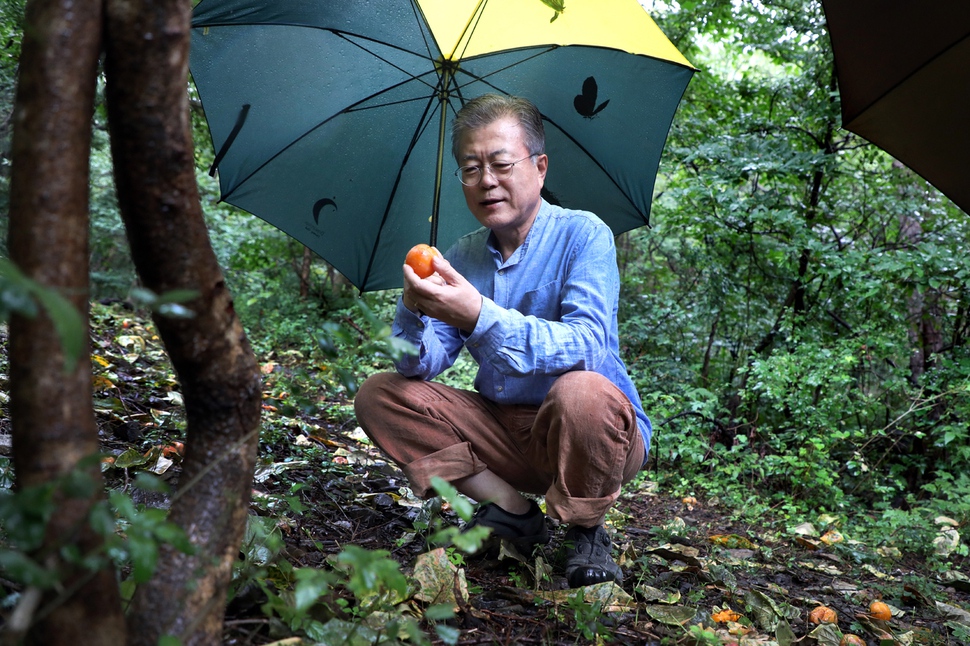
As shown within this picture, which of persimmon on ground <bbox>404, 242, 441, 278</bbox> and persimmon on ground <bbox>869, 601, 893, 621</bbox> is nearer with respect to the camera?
persimmon on ground <bbox>404, 242, 441, 278</bbox>

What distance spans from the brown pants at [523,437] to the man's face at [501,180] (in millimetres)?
592

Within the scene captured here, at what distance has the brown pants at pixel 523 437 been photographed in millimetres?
2260

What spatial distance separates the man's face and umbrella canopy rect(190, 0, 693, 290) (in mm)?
167

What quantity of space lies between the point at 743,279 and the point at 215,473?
17.1ft

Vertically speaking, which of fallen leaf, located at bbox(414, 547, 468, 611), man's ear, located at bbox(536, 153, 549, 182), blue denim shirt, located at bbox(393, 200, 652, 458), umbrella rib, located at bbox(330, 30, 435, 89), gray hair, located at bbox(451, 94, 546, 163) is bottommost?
fallen leaf, located at bbox(414, 547, 468, 611)

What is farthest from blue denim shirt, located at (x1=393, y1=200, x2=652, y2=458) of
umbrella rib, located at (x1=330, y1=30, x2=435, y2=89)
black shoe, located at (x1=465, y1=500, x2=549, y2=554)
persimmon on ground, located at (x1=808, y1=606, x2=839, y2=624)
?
persimmon on ground, located at (x1=808, y1=606, x2=839, y2=624)

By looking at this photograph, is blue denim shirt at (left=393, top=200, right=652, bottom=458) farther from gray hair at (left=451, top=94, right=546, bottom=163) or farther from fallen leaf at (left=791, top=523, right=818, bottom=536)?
fallen leaf at (left=791, top=523, right=818, bottom=536)

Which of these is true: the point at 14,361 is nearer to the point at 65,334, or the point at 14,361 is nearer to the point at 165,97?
the point at 65,334

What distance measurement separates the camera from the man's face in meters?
2.43

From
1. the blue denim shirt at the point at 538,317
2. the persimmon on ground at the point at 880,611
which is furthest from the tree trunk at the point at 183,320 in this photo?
the persimmon on ground at the point at 880,611

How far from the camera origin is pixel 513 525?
2.55 metres

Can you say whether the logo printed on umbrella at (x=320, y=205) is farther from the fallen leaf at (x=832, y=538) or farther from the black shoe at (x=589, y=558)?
the fallen leaf at (x=832, y=538)

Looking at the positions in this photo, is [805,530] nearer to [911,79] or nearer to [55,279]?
[911,79]

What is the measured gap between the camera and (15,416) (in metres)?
0.99
